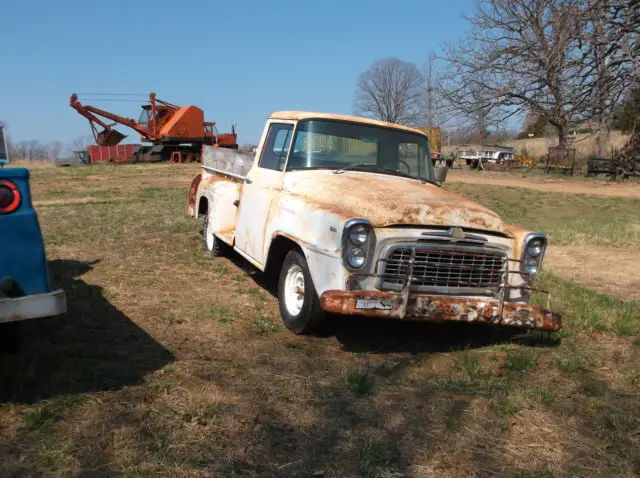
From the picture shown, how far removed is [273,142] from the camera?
5.82 m

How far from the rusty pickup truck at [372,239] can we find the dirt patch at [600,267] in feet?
8.84

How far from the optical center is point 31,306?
2.91 metres

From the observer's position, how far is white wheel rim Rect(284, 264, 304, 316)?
469 cm

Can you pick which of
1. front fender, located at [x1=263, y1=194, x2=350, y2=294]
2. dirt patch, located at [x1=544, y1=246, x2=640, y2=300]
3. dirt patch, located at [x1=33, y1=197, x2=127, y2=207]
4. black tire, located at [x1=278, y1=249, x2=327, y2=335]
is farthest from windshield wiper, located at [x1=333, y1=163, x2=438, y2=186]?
dirt patch, located at [x1=33, y1=197, x2=127, y2=207]

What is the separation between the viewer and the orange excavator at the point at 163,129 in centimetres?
2975

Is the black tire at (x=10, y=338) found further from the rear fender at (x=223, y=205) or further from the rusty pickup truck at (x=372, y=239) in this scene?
the rear fender at (x=223, y=205)

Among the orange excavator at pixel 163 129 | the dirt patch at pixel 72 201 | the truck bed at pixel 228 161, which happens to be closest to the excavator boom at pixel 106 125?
the orange excavator at pixel 163 129

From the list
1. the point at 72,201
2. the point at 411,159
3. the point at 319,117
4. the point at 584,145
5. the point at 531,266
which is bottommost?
the point at 72,201

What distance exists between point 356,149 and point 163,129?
1034 inches

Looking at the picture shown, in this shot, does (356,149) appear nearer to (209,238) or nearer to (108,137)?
(209,238)

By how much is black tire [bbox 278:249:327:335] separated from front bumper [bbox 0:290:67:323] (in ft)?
6.08

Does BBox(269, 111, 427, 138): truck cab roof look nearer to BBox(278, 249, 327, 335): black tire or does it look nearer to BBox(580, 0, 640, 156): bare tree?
BBox(278, 249, 327, 335): black tire

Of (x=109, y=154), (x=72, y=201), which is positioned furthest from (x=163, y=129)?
(x=72, y=201)

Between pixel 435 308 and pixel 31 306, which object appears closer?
pixel 31 306
